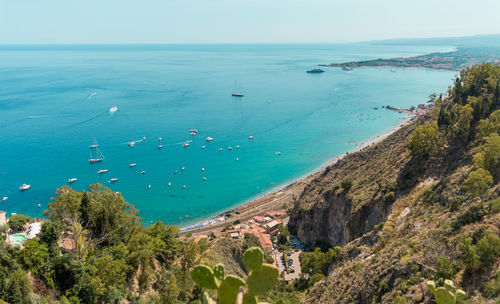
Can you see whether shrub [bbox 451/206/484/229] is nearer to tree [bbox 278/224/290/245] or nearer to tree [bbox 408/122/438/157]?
tree [bbox 408/122/438/157]

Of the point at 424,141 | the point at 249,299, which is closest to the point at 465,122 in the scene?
the point at 424,141

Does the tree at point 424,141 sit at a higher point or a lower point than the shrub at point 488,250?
higher

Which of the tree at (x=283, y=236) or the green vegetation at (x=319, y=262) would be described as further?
the tree at (x=283, y=236)

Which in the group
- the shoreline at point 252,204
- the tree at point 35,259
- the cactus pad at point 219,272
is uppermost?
the cactus pad at point 219,272

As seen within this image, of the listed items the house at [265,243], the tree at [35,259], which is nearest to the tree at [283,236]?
the house at [265,243]

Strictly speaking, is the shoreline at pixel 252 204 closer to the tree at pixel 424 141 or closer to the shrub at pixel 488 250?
the tree at pixel 424 141

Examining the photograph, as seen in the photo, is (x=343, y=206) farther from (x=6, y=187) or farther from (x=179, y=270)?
(x=6, y=187)

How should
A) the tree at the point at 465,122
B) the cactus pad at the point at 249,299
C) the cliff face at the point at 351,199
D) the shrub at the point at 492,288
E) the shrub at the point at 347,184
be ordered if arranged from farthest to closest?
the shrub at the point at 347,184 < the cliff face at the point at 351,199 < the tree at the point at 465,122 < the shrub at the point at 492,288 < the cactus pad at the point at 249,299

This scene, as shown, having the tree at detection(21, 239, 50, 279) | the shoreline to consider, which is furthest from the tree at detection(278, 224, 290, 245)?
the tree at detection(21, 239, 50, 279)
